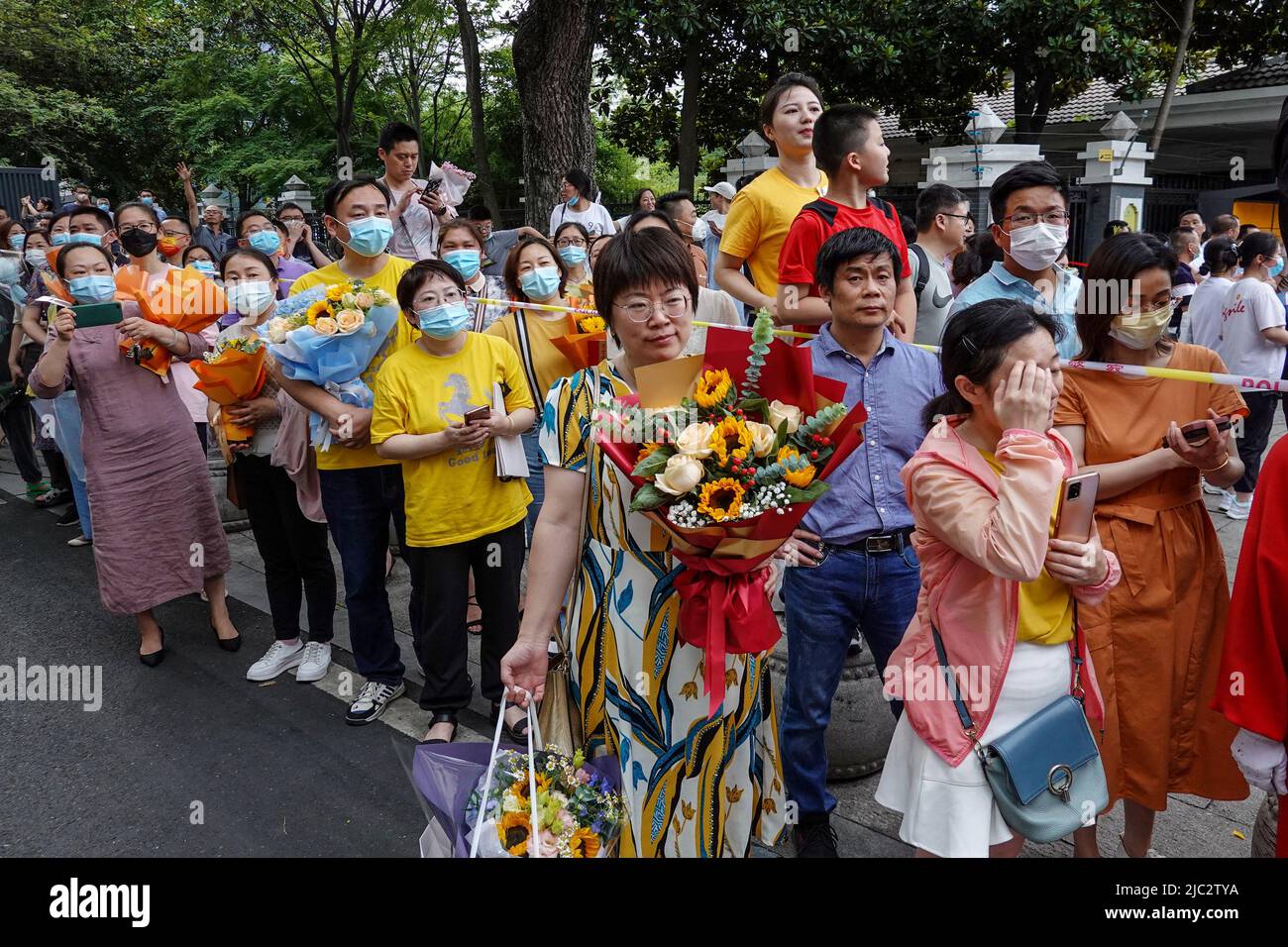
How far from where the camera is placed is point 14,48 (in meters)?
20.2

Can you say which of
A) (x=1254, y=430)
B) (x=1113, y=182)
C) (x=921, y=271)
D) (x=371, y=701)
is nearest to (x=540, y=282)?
(x=921, y=271)

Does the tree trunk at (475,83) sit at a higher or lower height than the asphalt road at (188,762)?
higher

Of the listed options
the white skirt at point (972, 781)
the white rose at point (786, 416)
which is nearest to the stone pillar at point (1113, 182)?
the white skirt at point (972, 781)

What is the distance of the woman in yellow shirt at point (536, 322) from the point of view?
438cm

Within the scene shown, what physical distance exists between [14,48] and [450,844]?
24.6 m

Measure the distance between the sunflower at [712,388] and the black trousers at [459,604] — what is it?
6.78 ft

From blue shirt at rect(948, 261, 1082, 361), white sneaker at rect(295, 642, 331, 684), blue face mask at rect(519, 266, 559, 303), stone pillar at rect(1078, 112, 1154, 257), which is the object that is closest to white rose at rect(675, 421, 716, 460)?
blue shirt at rect(948, 261, 1082, 361)

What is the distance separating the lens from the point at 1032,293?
10.8 ft

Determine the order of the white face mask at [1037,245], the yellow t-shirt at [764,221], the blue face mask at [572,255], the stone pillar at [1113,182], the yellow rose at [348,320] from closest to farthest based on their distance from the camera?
the white face mask at [1037,245], the yellow rose at [348,320], the yellow t-shirt at [764,221], the blue face mask at [572,255], the stone pillar at [1113,182]

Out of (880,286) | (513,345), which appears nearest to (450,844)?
(880,286)

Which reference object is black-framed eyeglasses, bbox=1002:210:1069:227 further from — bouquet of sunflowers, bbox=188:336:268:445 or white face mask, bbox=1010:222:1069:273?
bouquet of sunflowers, bbox=188:336:268:445

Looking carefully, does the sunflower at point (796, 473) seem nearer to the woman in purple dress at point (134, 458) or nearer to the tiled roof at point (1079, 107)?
the woman in purple dress at point (134, 458)

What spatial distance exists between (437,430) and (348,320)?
622mm

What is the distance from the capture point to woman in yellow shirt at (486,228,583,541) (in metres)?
4.38
